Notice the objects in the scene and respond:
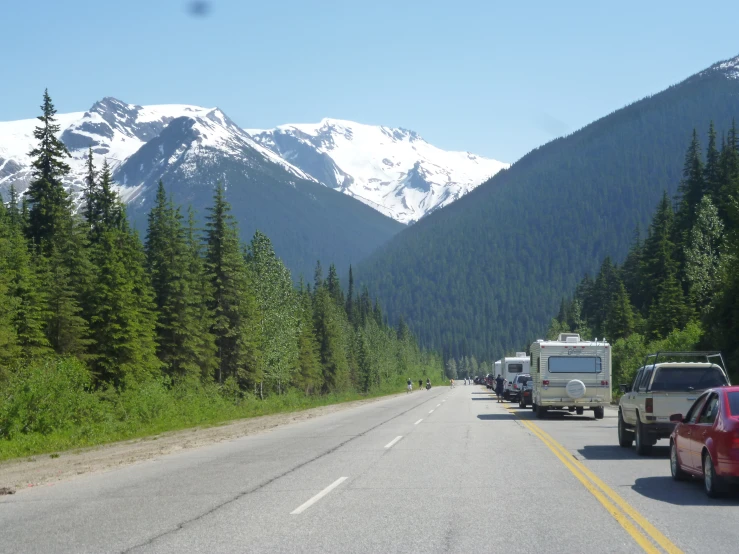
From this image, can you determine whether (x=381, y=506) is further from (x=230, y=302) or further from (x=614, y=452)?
(x=230, y=302)

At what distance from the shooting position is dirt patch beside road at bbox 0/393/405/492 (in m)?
14.8

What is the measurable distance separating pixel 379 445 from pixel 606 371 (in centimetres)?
1312

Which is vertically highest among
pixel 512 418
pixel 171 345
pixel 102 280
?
pixel 102 280

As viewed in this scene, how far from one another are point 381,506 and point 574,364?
21055 mm

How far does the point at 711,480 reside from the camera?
35.9 feet

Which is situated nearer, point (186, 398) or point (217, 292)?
point (186, 398)

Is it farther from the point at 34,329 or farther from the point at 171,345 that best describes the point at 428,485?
the point at 171,345

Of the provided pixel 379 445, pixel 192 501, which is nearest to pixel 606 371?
pixel 379 445

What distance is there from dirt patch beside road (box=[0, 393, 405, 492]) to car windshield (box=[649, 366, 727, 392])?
1089 cm

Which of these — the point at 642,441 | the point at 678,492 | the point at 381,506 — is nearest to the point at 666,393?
the point at 642,441

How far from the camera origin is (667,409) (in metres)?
16.3

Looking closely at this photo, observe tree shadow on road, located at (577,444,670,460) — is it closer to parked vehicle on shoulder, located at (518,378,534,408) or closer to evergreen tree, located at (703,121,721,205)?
parked vehicle on shoulder, located at (518,378,534,408)

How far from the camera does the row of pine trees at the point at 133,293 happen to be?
39.8 m

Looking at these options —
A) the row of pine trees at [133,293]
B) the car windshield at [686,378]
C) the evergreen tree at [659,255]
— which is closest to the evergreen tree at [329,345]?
the row of pine trees at [133,293]
